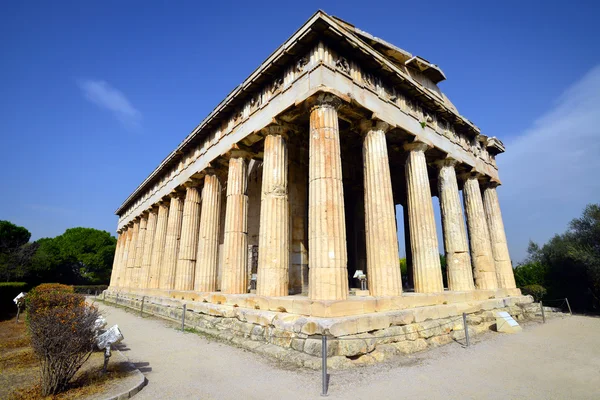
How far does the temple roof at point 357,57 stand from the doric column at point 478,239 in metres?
3.28

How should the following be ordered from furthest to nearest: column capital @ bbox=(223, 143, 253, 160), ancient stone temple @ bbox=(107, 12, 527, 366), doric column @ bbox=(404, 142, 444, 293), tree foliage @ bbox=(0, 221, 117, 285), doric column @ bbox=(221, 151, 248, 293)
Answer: tree foliage @ bbox=(0, 221, 117, 285) < column capital @ bbox=(223, 143, 253, 160) < doric column @ bbox=(221, 151, 248, 293) < doric column @ bbox=(404, 142, 444, 293) < ancient stone temple @ bbox=(107, 12, 527, 366)

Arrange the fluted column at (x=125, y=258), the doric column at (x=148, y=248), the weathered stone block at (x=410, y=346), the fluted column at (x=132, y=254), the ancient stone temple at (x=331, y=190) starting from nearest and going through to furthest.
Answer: the weathered stone block at (x=410, y=346)
the ancient stone temple at (x=331, y=190)
the doric column at (x=148, y=248)
the fluted column at (x=132, y=254)
the fluted column at (x=125, y=258)

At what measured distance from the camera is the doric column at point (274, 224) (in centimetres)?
1000

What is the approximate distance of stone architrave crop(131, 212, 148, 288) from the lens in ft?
80.7

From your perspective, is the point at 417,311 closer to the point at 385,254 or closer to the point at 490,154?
the point at 385,254

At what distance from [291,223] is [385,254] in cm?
542

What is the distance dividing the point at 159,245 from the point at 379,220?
53.4ft

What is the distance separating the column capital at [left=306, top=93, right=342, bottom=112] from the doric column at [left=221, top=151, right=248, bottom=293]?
488 cm

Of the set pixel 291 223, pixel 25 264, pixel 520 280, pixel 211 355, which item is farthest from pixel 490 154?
pixel 25 264

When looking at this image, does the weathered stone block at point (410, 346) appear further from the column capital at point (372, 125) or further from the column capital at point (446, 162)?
the column capital at point (446, 162)

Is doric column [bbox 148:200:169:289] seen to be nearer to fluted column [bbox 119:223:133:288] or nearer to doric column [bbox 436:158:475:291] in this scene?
fluted column [bbox 119:223:133:288]

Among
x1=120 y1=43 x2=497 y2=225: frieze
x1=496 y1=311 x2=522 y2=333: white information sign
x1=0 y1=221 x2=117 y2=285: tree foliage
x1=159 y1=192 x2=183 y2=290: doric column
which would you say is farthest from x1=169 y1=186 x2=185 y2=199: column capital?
x1=0 y1=221 x2=117 y2=285: tree foliage

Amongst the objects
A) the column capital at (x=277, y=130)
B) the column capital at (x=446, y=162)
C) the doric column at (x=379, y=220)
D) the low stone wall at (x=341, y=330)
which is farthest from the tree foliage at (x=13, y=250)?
the column capital at (x=446, y=162)

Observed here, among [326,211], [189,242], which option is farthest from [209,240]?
[326,211]
